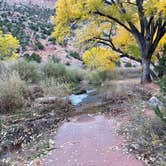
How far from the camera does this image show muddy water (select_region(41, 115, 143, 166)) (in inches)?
365

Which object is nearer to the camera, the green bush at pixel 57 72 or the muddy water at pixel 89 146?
the muddy water at pixel 89 146

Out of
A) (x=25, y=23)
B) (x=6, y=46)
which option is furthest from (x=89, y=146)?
(x=25, y=23)

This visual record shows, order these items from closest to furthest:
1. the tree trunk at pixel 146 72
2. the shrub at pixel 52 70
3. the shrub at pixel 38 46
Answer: the tree trunk at pixel 146 72 → the shrub at pixel 52 70 → the shrub at pixel 38 46

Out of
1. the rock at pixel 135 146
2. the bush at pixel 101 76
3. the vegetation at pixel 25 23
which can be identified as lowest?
the bush at pixel 101 76

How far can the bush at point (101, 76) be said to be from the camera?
33.3 metres

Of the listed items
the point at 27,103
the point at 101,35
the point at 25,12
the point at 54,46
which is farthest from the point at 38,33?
the point at 27,103

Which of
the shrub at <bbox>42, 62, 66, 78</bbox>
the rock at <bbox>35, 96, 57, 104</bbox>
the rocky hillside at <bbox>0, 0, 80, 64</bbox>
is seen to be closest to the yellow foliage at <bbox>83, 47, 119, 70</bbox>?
the shrub at <bbox>42, 62, 66, 78</bbox>

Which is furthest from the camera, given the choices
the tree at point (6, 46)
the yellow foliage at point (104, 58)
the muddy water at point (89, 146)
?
the tree at point (6, 46)

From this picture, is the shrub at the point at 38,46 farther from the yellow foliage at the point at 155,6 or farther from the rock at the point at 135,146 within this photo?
the rock at the point at 135,146

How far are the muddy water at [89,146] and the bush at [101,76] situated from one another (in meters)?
19.4

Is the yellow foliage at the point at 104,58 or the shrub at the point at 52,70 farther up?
the yellow foliage at the point at 104,58

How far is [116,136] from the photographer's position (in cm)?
1145

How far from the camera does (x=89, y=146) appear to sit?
10.5 metres

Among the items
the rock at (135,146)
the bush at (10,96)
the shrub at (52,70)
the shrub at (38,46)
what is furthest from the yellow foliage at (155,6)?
the shrub at (38,46)
